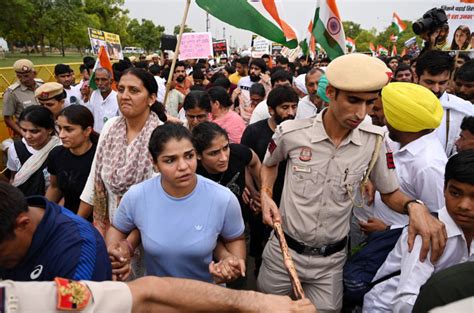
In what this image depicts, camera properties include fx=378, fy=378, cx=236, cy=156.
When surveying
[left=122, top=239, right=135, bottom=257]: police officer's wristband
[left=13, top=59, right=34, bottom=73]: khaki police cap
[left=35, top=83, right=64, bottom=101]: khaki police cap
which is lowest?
[left=122, top=239, right=135, bottom=257]: police officer's wristband

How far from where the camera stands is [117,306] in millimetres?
1242

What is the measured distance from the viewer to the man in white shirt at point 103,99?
501 cm

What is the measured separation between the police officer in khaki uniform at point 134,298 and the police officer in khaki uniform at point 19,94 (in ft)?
17.0

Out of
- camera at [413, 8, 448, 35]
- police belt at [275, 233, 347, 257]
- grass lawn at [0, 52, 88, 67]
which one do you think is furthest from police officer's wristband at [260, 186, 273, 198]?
grass lawn at [0, 52, 88, 67]

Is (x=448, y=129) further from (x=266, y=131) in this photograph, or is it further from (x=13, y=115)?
(x=13, y=115)

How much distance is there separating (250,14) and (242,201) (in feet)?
5.61

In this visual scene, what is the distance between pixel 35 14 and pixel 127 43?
15.8 metres

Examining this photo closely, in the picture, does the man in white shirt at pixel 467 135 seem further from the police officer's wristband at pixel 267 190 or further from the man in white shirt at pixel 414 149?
the police officer's wristband at pixel 267 190

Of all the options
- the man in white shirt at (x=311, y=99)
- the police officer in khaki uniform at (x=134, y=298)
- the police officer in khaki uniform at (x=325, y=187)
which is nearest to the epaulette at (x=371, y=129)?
the police officer in khaki uniform at (x=325, y=187)

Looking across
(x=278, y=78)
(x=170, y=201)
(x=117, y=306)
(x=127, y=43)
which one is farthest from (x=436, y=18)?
(x=127, y=43)

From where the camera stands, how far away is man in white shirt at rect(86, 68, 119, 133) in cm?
501

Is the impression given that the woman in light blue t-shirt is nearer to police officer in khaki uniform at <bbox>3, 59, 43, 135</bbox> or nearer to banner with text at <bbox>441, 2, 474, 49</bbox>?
police officer in khaki uniform at <bbox>3, 59, 43, 135</bbox>

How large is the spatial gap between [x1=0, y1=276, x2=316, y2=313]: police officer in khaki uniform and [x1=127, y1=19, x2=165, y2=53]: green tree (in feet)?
204

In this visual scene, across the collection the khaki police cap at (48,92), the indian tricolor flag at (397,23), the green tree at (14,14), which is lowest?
the khaki police cap at (48,92)
